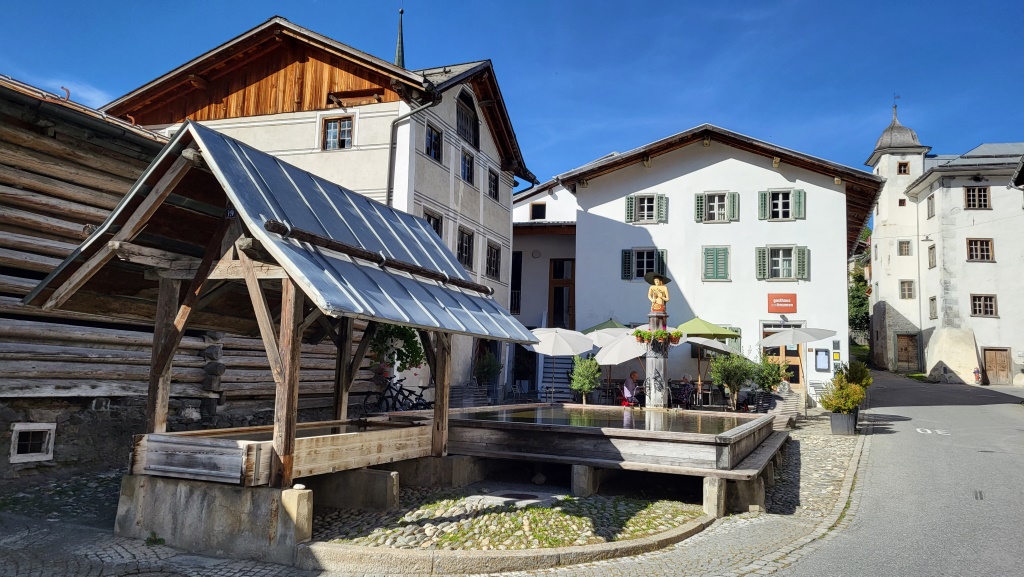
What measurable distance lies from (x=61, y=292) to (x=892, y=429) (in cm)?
1646

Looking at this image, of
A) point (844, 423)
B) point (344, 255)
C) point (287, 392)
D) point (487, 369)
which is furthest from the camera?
point (487, 369)

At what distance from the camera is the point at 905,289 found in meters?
44.4

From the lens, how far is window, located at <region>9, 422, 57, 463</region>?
30.9ft

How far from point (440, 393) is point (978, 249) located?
38184 mm

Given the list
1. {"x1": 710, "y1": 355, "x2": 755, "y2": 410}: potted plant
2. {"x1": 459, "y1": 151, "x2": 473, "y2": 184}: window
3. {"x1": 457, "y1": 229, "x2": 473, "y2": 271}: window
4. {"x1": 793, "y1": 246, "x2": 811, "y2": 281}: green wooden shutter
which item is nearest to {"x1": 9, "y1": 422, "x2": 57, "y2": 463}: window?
{"x1": 457, "y1": 229, "x2": 473, "y2": 271}: window

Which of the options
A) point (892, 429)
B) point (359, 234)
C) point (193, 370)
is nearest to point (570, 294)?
point (892, 429)

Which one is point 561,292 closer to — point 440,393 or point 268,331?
point 440,393

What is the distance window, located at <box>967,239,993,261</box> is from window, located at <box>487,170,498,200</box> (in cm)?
2684

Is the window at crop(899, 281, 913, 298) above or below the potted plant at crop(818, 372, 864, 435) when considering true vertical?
above

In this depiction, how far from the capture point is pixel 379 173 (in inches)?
792

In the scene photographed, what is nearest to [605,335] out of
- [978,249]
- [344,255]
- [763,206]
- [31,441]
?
[763,206]

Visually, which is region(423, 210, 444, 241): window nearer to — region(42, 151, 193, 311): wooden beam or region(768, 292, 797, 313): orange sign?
region(768, 292, 797, 313): orange sign

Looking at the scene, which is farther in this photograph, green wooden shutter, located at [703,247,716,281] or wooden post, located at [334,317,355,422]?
green wooden shutter, located at [703,247,716,281]

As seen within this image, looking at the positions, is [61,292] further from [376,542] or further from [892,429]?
[892,429]
